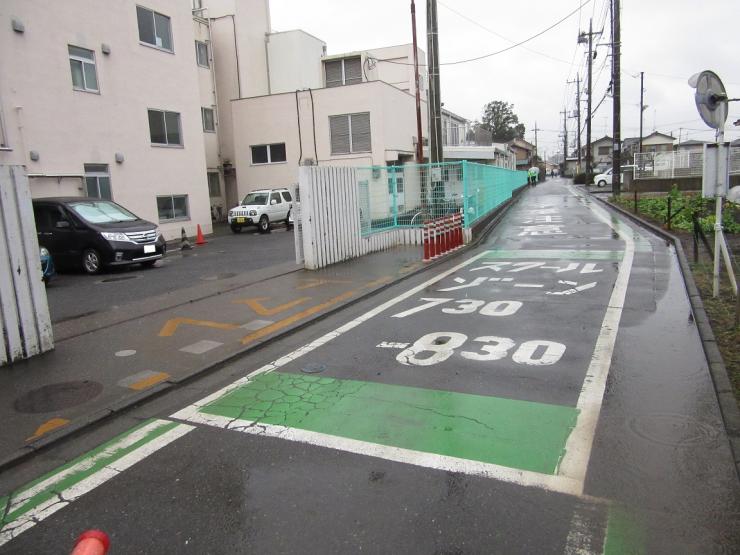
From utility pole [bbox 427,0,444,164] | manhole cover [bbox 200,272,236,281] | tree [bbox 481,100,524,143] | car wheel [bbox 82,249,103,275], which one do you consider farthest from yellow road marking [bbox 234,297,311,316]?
tree [bbox 481,100,524,143]

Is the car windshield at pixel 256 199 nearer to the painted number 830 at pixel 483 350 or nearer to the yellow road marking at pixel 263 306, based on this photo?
the yellow road marking at pixel 263 306

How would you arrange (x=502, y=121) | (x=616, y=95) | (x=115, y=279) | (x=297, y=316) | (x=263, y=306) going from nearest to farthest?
(x=297, y=316), (x=263, y=306), (x=115, y=279), (x=616, y=95), (x=502, y=121)

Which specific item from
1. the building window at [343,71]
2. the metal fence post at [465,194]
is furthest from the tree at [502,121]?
the metal fence post at [465,194]

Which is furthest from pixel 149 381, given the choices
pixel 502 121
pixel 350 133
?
pixel 502 121

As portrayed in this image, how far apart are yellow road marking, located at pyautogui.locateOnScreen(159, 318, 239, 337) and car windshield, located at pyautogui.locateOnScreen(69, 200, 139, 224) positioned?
6.89 meters

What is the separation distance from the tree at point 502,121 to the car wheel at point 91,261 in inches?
4548

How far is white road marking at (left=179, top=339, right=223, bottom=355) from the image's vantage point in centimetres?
638

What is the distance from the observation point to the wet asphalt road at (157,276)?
955 centimetres

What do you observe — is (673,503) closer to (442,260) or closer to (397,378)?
(397,378)

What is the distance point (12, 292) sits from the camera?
6.03m

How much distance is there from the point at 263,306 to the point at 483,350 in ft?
12.6

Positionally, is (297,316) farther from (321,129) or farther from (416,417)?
(321,129)

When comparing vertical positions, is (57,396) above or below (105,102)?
below

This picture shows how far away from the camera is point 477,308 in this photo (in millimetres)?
7898
